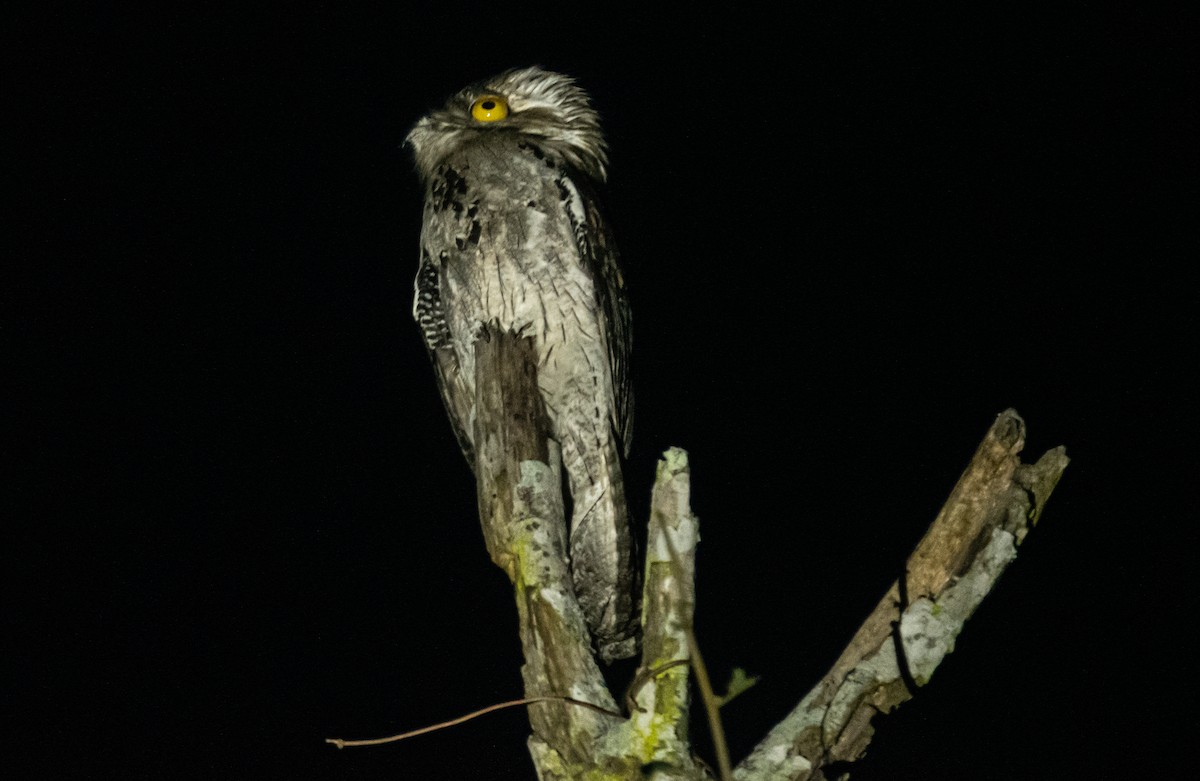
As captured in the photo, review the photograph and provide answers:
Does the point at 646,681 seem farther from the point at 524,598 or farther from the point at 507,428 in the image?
the point at 507,428

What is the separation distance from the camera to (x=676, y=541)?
1.22 metres

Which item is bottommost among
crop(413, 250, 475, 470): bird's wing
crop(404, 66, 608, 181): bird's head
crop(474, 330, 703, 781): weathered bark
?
crop(474, 330, 703, 781): weathered bark

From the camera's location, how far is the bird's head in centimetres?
227

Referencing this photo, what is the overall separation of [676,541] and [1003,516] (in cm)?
43

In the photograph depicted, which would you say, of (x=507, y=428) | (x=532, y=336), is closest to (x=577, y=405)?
(x=532, y=336)

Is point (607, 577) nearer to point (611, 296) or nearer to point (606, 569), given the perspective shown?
point (606, 569)

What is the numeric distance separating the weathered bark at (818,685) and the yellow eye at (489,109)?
1.25 m

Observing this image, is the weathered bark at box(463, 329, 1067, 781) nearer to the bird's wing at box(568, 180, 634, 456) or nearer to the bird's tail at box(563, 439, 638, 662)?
the bird's tail at box(563, 439, 638, 662)

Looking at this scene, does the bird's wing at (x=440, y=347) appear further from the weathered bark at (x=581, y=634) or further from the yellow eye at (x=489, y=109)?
the weathered bark at (x=581, y=634)

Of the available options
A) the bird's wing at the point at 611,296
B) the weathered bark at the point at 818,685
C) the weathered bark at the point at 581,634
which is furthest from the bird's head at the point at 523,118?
the weathered bark at the point at 818,685

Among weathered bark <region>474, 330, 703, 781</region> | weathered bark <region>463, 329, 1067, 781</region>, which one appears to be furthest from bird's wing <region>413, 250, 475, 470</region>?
weathered bark <region>463, 329, 1067, 781</region>

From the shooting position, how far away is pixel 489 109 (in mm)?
2271

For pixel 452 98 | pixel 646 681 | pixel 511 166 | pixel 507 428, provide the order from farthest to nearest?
pixel 452 98, pixel 511 166, pixel 507 428, pixel 646 681

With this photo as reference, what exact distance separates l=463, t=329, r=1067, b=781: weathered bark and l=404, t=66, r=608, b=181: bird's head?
1205 mm
